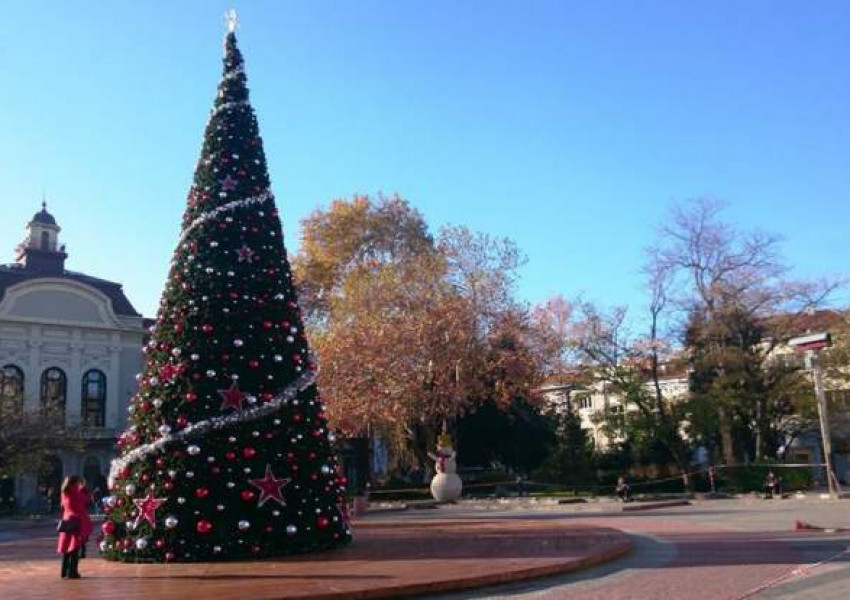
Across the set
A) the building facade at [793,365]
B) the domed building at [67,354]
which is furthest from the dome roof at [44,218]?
the building facade at [793,365]

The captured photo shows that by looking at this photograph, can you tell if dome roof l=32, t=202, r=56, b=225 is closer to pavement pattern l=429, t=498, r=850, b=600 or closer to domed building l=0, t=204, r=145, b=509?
domed building l=0, t=204, r=145, b=509

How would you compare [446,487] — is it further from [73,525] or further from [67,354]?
[67,354]

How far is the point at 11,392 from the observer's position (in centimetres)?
3478

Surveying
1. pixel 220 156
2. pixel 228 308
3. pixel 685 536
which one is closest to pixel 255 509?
pixel 228 308

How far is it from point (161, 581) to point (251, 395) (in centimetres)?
297

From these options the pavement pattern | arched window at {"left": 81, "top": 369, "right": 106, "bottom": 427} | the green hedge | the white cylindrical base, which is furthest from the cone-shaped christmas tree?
arched window at {"left": 81, "top": 369, "right": 106, "bottom": 427}

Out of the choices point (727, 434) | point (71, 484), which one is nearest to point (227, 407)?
point (71, 484)

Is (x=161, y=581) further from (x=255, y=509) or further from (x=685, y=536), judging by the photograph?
(x=685, y=536)

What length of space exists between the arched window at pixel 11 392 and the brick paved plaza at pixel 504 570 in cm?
1934

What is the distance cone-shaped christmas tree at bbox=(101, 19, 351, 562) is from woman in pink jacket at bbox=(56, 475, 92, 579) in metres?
0.70

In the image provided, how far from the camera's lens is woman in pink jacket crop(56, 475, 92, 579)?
1014cm

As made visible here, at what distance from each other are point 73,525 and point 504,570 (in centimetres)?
544

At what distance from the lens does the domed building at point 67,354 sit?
43.2 m

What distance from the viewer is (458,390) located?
33875mm
